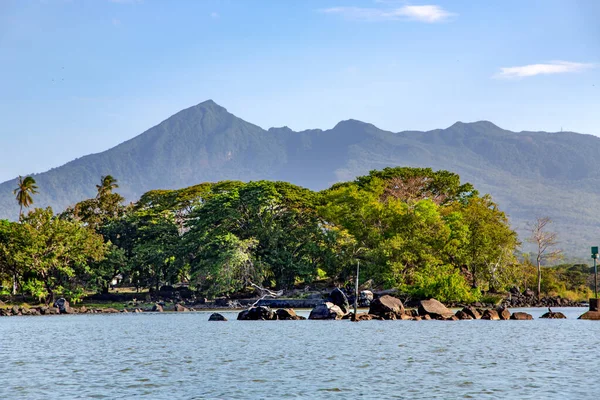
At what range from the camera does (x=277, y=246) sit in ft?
277

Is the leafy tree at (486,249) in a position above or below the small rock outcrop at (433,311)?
above

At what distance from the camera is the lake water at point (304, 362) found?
74.9 ft

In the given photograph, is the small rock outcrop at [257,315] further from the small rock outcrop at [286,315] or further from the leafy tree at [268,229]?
the leafy tree at [268,229]

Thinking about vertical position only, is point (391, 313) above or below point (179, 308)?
above

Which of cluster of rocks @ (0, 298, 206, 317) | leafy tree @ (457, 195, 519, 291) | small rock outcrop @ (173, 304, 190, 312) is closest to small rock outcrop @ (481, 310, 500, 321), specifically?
leafy tree @ (457, 195, 519, 291)

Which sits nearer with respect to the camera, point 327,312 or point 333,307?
point 327,312

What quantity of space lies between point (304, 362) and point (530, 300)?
6447cm

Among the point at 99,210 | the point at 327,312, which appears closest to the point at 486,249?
the point at 327,312

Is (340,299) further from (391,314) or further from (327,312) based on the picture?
(391,314)

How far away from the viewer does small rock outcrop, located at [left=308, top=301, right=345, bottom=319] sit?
201 feet

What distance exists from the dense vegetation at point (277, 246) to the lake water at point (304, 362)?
20.6 m

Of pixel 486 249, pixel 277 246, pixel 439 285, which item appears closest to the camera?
pixel 439 285

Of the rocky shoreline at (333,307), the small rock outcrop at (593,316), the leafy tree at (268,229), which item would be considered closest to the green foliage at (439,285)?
the rocky shoreline at (333,307)

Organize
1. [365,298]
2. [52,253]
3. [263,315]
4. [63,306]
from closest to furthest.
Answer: [263,315] → [52,253] → [63,306] → [365,298]
